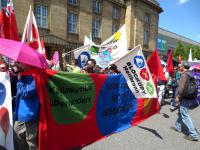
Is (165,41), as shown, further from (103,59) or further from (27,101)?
(27,101)

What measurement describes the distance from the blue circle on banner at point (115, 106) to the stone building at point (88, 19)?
16160mm

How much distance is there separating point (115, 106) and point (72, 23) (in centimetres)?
2018

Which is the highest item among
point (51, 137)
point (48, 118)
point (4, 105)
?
point (4, 105)

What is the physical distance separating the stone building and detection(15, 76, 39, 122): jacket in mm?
17489

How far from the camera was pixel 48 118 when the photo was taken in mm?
4102

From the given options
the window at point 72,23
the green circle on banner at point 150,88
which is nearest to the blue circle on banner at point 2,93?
the green circle on banner at point 150,88

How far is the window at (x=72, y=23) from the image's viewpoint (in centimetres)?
2436

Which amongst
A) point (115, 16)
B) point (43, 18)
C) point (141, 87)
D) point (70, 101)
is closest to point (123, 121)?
point (141, 87)

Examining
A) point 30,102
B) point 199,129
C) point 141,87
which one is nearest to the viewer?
point 30,102

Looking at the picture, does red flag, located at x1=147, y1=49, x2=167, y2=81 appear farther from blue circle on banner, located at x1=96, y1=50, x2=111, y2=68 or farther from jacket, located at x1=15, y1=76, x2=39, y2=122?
jacket, located at x1=15, y1=76, x2=39, y2=122

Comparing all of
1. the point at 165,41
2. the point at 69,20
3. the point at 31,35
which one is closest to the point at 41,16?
the point at 69,20

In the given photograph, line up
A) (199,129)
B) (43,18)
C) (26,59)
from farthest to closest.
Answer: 1. (43,18)
2. (199,129)
3. (26,59)

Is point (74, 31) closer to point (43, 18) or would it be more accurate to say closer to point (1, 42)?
point (43, 18)

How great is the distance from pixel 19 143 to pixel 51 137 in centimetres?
74
